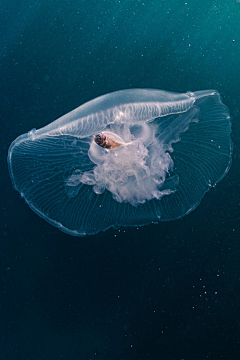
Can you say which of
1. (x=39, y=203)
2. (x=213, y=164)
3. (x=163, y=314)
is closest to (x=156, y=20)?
(x=213, y=164)

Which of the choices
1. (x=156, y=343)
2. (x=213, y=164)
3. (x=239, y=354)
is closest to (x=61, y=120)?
(x=213, y=164)

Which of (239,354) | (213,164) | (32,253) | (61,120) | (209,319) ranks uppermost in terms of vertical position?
(61,120)

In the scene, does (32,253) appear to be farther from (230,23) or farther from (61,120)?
(230,23)

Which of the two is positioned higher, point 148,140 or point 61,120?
point 61,120

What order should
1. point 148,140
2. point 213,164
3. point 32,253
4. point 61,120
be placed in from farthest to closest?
point 32,253 < point 213,164 < point 148,140 < point 61,120

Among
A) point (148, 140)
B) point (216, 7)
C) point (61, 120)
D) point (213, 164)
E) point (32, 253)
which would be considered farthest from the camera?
point (32, 253)

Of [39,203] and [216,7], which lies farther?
[216,7]
